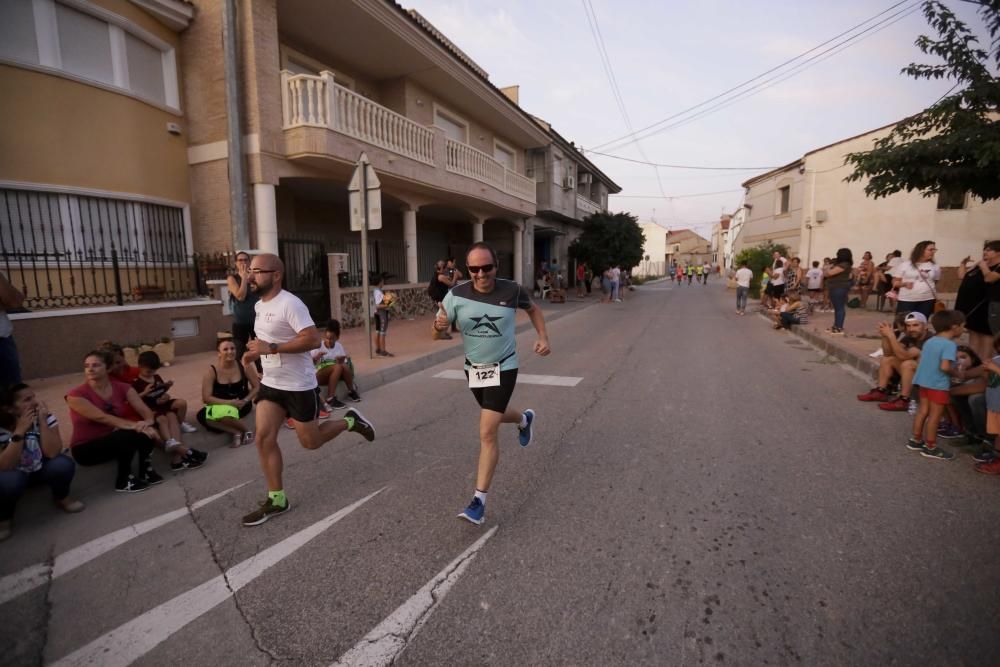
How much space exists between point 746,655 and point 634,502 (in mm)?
1335

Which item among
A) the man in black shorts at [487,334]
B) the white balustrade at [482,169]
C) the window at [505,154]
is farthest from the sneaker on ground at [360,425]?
the window at [505,154]

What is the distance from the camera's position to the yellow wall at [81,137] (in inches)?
279

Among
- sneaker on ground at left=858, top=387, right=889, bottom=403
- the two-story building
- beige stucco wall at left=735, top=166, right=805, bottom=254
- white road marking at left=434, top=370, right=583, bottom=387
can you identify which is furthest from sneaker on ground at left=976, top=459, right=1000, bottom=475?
beige stucco wall at left=735, top=166, right=805, bottom=254

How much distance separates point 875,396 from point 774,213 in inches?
1049

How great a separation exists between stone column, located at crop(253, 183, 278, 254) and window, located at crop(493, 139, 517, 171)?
39.8ft

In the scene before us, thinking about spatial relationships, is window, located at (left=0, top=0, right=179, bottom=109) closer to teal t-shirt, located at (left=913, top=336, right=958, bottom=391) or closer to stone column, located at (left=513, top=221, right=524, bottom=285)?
teal t-shirt, located at (left=913, top=336, right=958, bottom=391)

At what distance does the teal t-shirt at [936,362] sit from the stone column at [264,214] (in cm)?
970

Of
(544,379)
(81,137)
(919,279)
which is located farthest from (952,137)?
(81,137)

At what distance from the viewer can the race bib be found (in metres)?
3.24

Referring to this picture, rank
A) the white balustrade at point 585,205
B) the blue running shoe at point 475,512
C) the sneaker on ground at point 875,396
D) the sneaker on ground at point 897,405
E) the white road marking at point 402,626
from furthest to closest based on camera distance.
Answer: the white balustrade at point 585,205 < the sneaker on ground at point 875,396 < the sneaker on ground at point 897,405 < the blue running shoe at point 475,512 < the white road marking at point 402,626

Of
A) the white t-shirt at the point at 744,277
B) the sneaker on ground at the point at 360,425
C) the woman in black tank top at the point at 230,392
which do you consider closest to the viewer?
the sneaker on ground at the point at 360,425

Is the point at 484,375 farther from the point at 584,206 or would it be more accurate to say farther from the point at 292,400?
the point at 584,206

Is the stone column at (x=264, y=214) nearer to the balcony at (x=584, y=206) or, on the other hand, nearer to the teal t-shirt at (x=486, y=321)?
the teal t-shirt at (x=486, y=321)

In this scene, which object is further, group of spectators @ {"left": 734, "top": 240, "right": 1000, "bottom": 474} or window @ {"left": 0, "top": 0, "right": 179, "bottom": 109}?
window @ {"left": 0, "top": 0, "right": 179, "bottom": 109}
